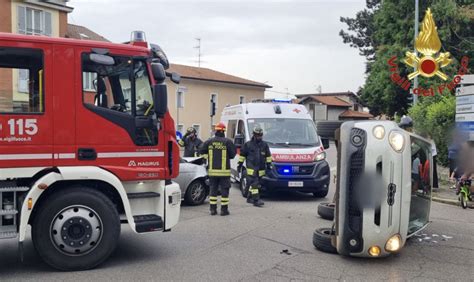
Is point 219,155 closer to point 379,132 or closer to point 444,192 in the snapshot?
point 379,132

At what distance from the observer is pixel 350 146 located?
5.68 meters

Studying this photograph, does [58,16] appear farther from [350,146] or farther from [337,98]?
[337,98]

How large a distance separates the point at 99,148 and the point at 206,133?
45.3 metres

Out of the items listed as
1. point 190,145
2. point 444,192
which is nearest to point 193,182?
point 190,145

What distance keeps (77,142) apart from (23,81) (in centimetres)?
89

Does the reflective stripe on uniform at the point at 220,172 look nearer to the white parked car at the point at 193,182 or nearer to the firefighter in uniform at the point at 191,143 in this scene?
the white parked car at the point at 193,182

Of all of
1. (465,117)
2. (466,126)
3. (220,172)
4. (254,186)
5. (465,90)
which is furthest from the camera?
(465,90)

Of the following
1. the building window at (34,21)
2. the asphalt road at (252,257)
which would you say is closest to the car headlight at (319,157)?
the asphalt road at (252,257)

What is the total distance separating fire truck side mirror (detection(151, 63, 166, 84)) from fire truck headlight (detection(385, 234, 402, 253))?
3.28 m

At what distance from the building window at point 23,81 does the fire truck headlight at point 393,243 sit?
4.23 m

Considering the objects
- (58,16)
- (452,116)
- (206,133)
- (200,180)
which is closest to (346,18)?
(206,133)

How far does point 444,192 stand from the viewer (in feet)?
40.0

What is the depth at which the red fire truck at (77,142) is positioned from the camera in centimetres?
540

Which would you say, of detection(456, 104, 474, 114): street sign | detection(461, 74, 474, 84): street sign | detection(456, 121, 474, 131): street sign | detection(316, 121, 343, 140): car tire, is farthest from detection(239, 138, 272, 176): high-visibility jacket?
detection(461, 74, 474, 84): street sign
